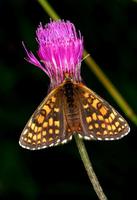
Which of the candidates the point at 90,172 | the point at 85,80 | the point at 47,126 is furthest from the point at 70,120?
the point at 85,80

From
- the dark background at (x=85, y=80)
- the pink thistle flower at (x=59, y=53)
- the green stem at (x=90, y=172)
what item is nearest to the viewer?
the green stem at (x=90, y=172)

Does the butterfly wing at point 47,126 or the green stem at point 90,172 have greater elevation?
the butterfly wing at point 47,126

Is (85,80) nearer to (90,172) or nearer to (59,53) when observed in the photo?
(59,53)

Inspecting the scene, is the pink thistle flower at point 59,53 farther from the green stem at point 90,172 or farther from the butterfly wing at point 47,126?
the green stem at point 90,172

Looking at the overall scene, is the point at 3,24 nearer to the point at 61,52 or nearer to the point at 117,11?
the point at 117,11

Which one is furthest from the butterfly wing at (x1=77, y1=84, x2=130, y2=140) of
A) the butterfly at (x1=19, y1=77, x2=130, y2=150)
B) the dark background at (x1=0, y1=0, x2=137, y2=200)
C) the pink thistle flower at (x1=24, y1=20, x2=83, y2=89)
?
the dark background at (x1=0, y1=0, x2=137, y2=200)

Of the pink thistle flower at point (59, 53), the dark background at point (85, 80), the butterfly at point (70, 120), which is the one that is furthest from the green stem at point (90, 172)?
the dark background at point (85, 80)

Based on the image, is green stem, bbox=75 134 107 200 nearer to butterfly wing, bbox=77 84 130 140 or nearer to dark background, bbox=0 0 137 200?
butterfly wing, bbox=77 84 130 140

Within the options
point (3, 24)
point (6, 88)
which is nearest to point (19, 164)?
point (6, 88)
